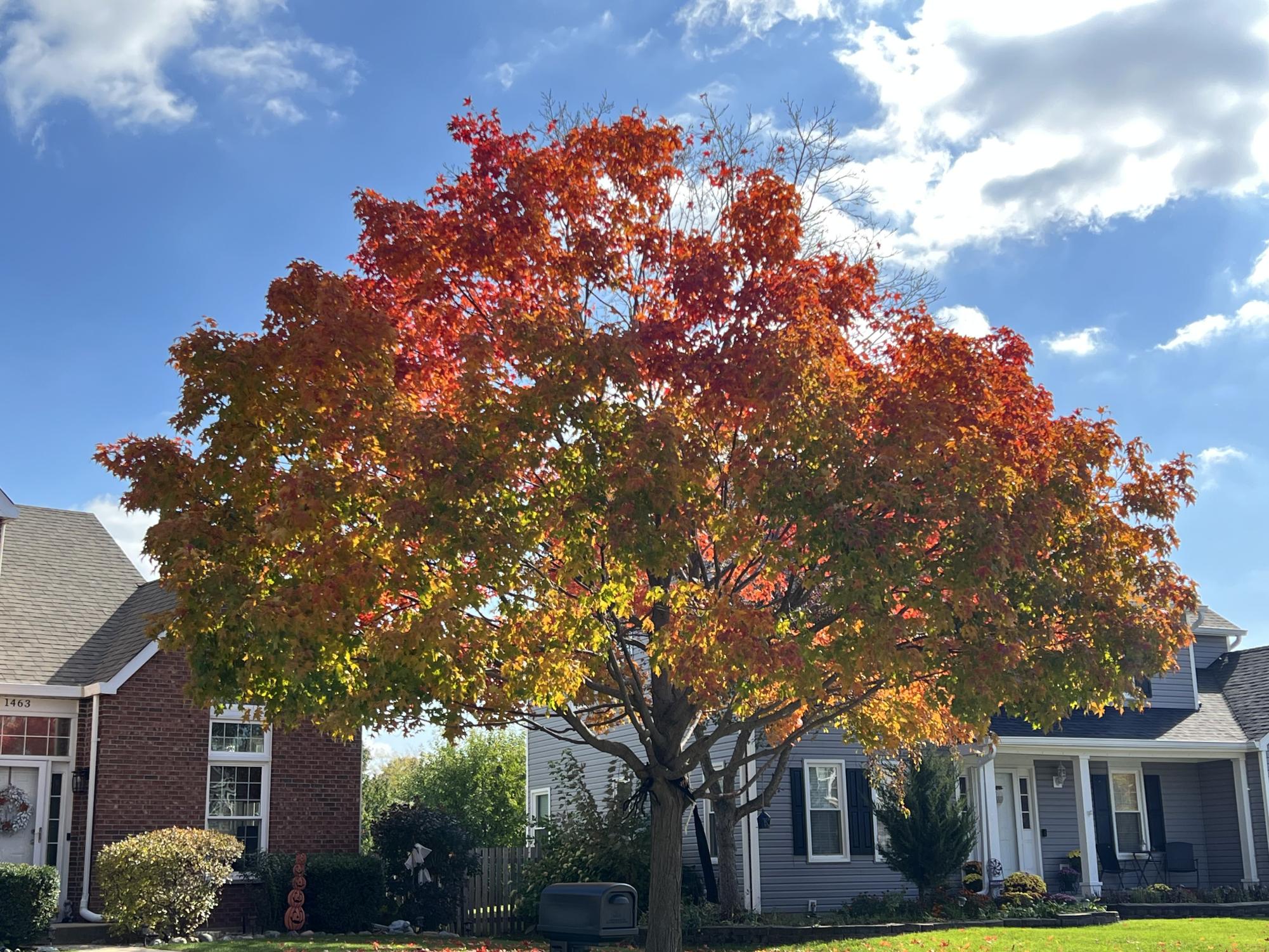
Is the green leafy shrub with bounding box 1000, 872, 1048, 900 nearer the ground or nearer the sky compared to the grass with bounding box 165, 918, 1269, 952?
nearer the sky

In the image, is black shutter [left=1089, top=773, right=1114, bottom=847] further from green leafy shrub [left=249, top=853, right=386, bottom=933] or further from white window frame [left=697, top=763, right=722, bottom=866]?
green leafy shrub [left=249, top=853, right=386, bottom=933]

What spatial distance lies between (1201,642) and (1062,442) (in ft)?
75.2

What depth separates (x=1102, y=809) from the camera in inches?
1057

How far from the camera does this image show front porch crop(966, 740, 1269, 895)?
989 inches

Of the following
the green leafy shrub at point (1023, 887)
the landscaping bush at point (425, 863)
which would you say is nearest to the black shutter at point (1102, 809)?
the green leafy shrub at point (1023, 887)

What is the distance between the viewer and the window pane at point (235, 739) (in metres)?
20.6

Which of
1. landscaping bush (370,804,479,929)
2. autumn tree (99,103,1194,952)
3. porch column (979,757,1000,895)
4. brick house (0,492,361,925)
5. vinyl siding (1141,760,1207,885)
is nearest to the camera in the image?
autumn tree (99,103,1194,952)

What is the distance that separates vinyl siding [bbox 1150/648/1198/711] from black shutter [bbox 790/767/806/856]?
1016cm

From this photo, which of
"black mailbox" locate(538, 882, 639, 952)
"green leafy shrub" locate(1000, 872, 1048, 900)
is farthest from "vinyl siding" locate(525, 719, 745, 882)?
"black mailbox" locate(538, 882, 639, 952)

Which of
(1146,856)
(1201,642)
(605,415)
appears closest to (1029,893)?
(1146,856)

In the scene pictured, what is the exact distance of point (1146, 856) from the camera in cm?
2666

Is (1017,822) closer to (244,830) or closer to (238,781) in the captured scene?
(244,830)

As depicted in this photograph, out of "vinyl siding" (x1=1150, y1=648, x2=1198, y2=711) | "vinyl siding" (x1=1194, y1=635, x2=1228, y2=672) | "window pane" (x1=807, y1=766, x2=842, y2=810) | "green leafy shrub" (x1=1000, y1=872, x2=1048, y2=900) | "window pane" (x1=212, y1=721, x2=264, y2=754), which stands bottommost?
"green leafy shrub" (x1=1000, y1=872, x2=1048, y2=900)

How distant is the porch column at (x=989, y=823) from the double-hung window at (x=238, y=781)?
43.0 ft
